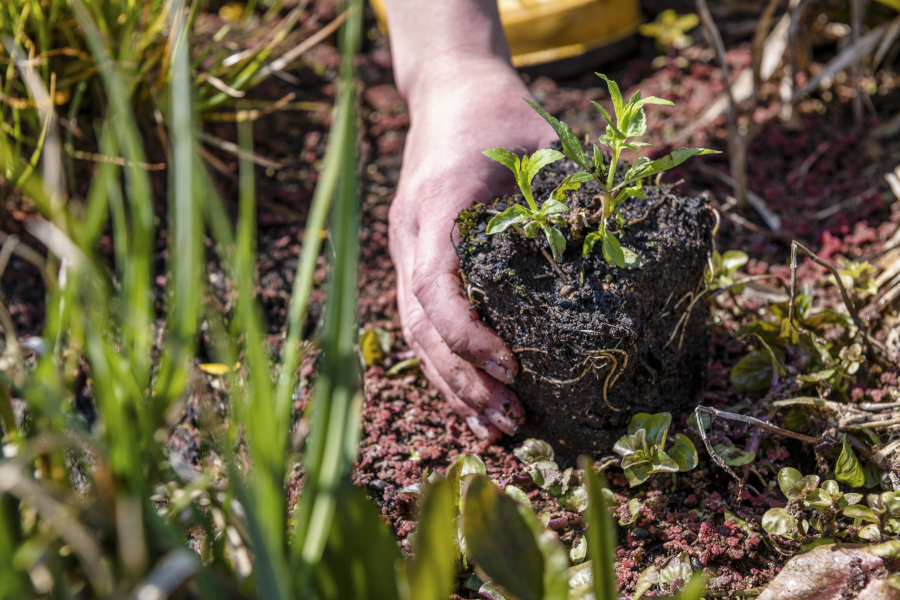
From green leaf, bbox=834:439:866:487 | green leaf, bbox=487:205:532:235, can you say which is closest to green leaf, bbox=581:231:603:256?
green leaf, bbox=487:205:532:235

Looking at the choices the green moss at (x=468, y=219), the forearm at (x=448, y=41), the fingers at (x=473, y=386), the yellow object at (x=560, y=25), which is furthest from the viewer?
the yellow object at (x=560, y=25)

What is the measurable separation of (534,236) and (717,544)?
64 cm

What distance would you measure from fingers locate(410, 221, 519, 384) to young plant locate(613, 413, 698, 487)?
26 centimetres

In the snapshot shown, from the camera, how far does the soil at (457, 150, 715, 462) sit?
1.12 metres

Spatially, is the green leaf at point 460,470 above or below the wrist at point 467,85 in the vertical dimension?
below

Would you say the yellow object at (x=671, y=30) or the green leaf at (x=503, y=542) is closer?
the green leaf at (x=503, y=542)

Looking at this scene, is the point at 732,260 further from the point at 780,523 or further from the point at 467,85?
the point at 467,85

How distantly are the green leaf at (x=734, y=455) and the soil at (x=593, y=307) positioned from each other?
0.50 ft

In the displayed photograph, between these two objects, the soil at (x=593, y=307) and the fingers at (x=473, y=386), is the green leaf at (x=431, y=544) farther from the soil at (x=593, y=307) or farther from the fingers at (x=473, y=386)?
the fingers at (x=473, y=386)

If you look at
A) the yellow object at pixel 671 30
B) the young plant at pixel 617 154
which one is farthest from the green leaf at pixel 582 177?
the yellow object at pixel 671 30

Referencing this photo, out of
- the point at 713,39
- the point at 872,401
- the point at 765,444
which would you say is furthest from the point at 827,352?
the point at 713,39

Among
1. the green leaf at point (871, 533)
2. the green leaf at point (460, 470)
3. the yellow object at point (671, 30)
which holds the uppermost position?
the yellow object at point (671, 30)

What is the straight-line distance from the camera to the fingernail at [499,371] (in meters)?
1.22

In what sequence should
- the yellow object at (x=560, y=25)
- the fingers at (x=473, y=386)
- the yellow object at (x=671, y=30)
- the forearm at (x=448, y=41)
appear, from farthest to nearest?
the yellow object at (x=671, y=30) → the yellow object at (x=560, y=25) → the forearm at (x=448, y=41) → the fingers at (x=473, y=386)
